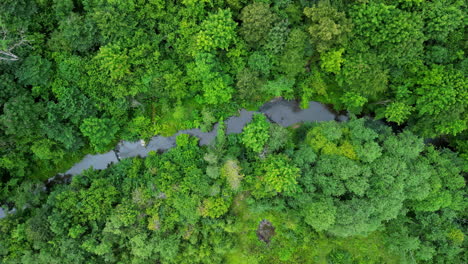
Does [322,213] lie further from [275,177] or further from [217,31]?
[217,31]

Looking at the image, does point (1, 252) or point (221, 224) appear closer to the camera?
point (1, 252)

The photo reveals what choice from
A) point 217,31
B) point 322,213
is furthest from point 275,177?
point 217,31

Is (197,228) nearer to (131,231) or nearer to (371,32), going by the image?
(131,231)

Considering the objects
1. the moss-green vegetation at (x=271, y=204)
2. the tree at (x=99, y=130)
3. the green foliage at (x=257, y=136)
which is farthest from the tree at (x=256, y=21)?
the tree at (x=99, y=130)

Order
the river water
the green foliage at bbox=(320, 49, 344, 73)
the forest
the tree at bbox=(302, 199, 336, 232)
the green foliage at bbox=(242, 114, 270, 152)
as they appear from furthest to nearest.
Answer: the river water < the green foliage at bbox=(242, 114, 270, 152) < the green foliage at bbox=(320, 49, 344, 73) < the forest < the tree at bbox=(302, 199, 336, 232)

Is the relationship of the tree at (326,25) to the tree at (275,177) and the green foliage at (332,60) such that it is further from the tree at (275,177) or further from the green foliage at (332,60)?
the tree at (275,177)

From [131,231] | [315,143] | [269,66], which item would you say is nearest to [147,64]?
[269,66]

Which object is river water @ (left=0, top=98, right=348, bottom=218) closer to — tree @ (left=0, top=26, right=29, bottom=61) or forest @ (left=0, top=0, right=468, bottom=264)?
forest @ (left=0, top=0, right=468, bottom=264)

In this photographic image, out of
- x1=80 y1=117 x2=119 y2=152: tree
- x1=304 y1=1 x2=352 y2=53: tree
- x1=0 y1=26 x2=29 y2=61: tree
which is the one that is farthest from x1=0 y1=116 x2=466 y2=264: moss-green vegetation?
x1=0 y1=26 x2=29 y2=61: tree
